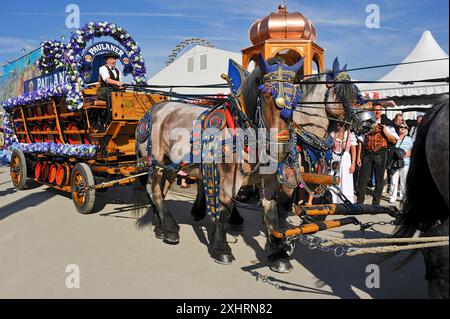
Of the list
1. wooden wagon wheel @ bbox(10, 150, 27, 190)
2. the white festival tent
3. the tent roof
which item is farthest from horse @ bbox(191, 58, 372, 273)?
the tent roof

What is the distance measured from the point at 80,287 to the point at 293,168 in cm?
223

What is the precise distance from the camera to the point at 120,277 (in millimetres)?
3549

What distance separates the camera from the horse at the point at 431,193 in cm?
212

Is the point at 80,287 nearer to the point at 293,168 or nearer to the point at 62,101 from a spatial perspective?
the point at 293,168

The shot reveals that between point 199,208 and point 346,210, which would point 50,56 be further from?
point 346,210

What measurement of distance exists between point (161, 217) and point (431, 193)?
328cm

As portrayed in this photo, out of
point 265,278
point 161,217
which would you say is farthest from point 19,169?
point 265,278

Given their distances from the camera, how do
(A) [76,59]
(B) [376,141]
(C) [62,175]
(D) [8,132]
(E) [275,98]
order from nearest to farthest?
1. (E) [275,98]
2. (A) [76,59]
3. (B) [376,141]
4. (C) [62,175]
5. (D) [8,132]

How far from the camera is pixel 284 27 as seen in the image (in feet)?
32.4

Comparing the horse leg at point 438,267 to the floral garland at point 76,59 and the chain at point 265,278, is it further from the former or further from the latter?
the floral garland at point 76,59

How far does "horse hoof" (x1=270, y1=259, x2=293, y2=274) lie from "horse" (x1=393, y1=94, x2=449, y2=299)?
127cm

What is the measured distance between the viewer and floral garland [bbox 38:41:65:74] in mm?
7007

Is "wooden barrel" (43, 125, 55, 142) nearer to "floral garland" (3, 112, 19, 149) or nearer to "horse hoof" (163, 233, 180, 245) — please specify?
"floral garland" (3, 112, 19, 149)
